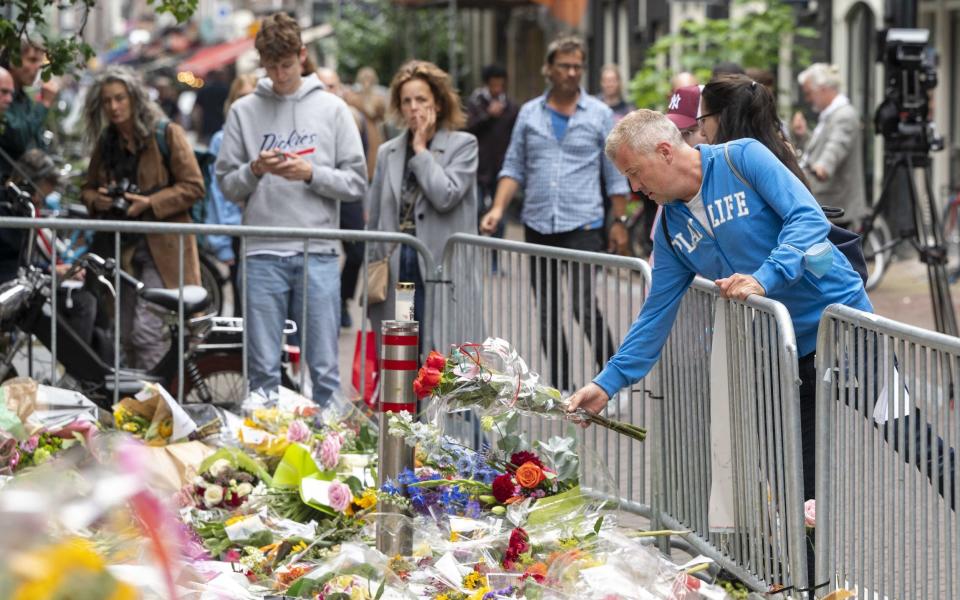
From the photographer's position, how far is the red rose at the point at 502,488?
4.95m

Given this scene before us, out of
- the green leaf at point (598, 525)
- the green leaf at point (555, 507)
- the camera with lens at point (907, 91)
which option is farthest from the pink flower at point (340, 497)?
the camera with lens at point (907, 91)

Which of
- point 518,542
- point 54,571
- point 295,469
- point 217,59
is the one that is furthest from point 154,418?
point 217,59

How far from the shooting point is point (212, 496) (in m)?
5.91

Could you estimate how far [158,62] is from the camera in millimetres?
54406

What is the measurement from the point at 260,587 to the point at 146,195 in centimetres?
369

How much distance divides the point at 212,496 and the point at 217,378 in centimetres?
159

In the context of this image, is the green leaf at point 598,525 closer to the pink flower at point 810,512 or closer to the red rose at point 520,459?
the red rose at point 520,459

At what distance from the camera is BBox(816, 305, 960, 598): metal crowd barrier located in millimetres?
3605

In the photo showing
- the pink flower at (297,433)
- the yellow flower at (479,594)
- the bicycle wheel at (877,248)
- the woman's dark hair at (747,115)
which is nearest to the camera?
the yellow flower at (479,594)

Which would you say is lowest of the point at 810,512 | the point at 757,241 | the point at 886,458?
the point at 810,512

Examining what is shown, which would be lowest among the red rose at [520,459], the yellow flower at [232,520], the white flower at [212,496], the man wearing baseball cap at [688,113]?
the yellow flower at [232,520]

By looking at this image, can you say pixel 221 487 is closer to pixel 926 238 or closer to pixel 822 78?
pixel 926 238

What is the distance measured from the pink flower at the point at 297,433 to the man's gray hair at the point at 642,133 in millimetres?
2191

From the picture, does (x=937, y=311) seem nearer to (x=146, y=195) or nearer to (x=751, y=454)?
(x=146, y=195)
